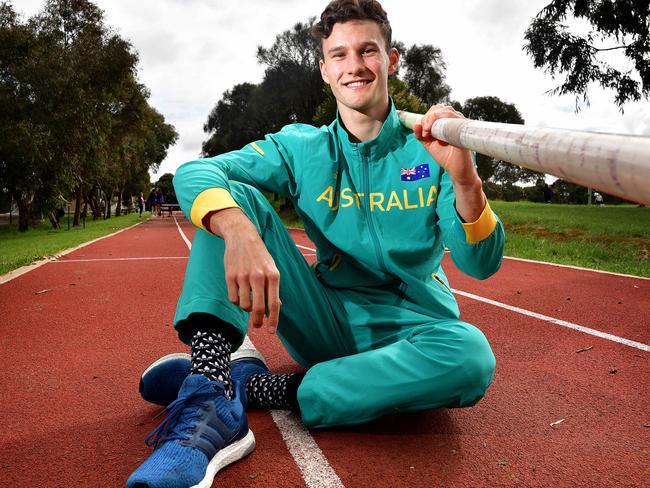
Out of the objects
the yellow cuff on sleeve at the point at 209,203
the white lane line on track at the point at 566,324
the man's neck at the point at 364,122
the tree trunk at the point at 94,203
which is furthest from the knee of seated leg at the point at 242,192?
the tree trunk at the point at 94,203

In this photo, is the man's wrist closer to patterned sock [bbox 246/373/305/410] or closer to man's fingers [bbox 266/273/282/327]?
man's fingers [bbox 266/273/282/327]

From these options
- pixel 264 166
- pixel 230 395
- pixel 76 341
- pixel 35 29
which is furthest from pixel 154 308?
pixel 35 29

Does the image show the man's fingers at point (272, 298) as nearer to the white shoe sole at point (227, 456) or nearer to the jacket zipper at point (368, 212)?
the white shoe sole at point (227, 456)

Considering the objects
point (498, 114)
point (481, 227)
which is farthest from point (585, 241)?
point (498, 114)

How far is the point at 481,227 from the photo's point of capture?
85.0 inches

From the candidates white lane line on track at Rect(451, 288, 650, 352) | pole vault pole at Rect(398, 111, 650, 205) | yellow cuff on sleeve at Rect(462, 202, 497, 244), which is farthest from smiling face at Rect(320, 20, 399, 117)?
white lane line on track at Rect(451, 288, 650, 352)

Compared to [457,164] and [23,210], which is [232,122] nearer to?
[23,210]

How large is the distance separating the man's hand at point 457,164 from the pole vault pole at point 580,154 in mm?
482

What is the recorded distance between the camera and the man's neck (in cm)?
264

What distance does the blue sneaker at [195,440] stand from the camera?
1705mm

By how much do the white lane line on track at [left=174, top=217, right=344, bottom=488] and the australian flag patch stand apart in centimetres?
118

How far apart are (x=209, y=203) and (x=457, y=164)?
2.96ft

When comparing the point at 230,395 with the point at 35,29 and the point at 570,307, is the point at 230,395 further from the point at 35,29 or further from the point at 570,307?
the point at 35,29

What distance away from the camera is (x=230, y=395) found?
209 centimetres
